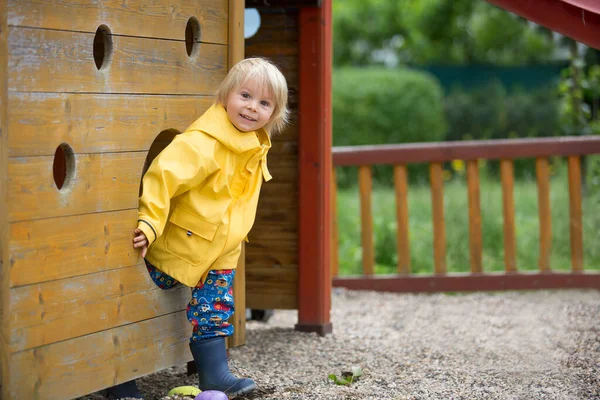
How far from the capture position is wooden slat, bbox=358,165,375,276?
21.0ft

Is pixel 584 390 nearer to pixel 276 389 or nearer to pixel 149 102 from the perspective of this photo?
pixel 276 389

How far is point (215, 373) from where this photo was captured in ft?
11.3

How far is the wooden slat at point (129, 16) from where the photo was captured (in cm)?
281

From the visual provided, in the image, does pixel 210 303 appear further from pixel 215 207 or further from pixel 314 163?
pixel 314 163

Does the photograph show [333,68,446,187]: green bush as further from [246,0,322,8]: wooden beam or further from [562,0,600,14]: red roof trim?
[562,0,600,14]: red roof trim

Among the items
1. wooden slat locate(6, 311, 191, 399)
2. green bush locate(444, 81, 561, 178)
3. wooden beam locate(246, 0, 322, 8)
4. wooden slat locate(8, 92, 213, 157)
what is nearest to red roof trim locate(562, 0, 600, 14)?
wooden beam locate(246, 0, 322, 8)

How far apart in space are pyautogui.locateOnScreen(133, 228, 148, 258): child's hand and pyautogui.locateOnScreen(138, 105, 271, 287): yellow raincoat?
0.16ft

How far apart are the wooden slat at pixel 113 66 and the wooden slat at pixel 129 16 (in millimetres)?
29

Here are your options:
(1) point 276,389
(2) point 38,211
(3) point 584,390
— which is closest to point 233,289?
(1) point 276,389

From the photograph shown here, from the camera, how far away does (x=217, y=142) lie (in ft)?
11.1

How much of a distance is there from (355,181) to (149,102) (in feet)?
28.7

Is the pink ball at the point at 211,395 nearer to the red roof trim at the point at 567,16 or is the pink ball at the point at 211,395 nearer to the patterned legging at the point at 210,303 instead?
the patterned legging at the point at 210,303

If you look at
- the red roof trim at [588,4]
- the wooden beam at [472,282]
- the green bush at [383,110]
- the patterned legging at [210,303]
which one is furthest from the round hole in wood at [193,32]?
the green bush at [383,110]

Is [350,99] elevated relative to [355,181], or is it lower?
elevated
